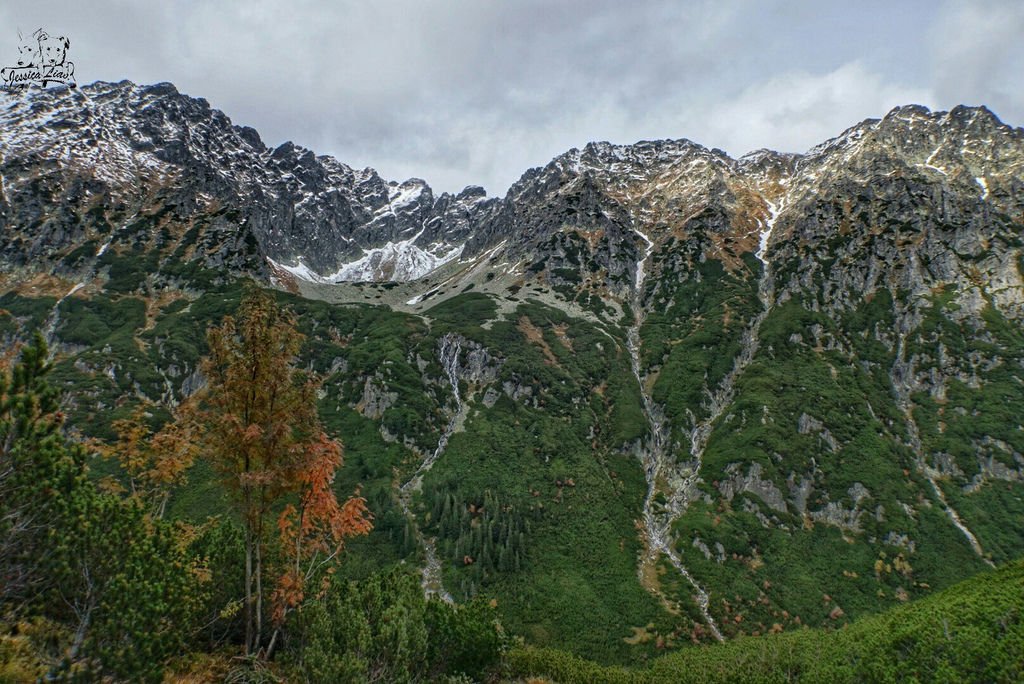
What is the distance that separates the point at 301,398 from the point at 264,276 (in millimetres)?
188210

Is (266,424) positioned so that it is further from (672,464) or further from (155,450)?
(672,464)

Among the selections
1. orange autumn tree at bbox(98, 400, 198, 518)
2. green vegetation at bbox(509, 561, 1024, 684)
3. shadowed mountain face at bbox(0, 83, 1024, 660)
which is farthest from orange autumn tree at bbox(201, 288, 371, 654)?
shadowed mountain face at bbox(0, 83, 1024, 660)

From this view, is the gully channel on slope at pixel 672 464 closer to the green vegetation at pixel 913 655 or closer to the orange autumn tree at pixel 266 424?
the green vegetation at pixel 913 655

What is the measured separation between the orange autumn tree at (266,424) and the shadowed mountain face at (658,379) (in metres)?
56.6

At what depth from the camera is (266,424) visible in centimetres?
1525

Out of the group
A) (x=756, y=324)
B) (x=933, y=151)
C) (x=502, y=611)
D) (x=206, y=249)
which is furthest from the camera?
(x=933, y=151)

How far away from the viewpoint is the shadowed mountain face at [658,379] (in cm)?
7288

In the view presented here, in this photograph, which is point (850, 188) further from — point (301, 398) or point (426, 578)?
point (301, 398)

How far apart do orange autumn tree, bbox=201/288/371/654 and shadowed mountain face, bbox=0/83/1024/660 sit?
→ 56.6 metres

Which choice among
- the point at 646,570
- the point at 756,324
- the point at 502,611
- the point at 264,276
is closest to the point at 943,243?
the point at 756,324

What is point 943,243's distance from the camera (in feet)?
479

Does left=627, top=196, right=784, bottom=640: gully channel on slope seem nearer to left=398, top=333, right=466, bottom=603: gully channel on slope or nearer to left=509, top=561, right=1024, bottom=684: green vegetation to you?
left=509, top=561, right=1024, bottom=684: green vegetation

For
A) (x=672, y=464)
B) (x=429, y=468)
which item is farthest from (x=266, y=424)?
(x=672, y=464)

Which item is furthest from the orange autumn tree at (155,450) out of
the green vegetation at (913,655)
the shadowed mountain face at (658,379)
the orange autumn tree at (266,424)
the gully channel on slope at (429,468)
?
the shadowed mountain face at (658,379)
